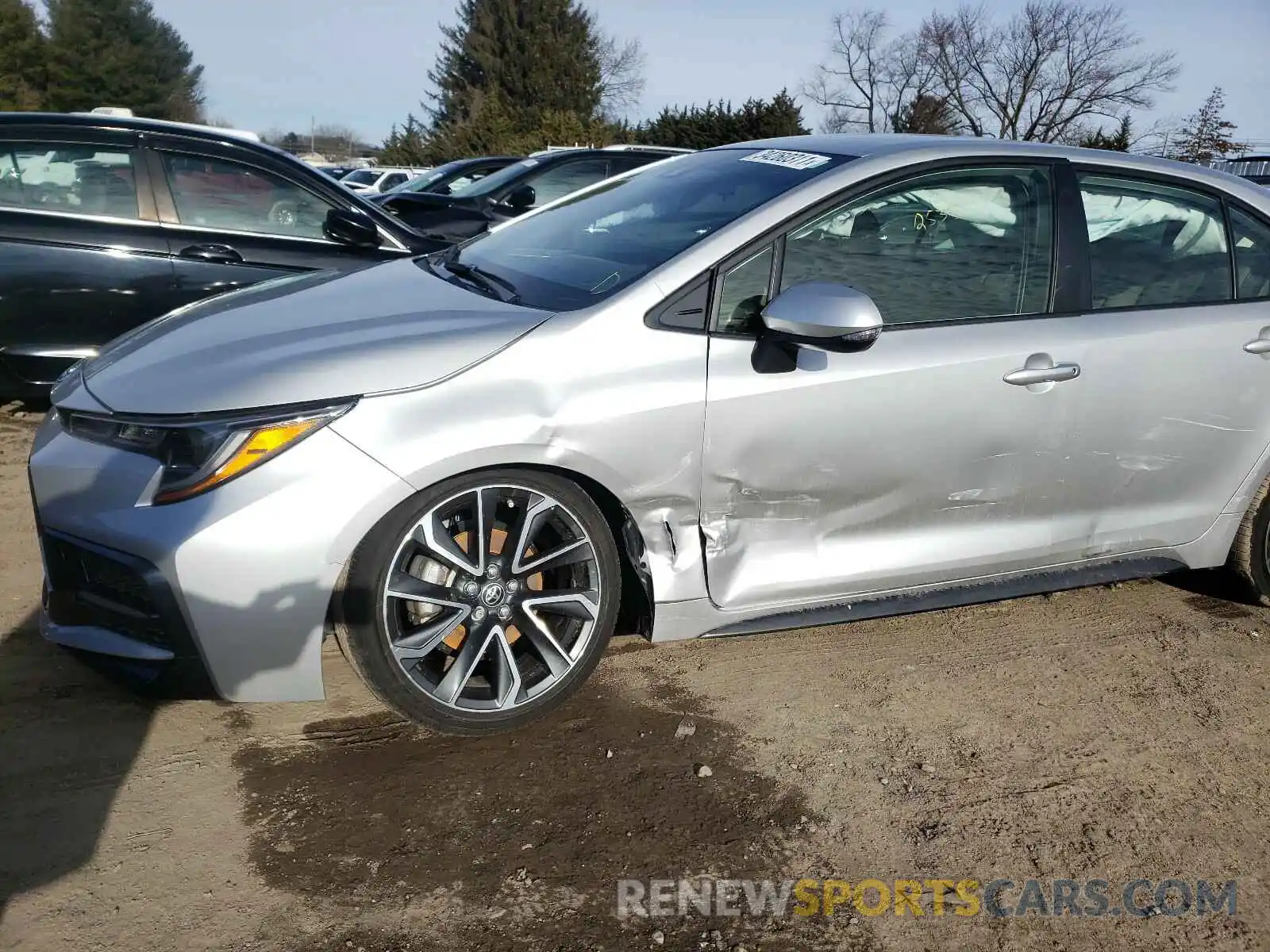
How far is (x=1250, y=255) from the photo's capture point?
371 centimetres

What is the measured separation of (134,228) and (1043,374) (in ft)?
14.1

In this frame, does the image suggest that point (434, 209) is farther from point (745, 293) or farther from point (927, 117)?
point (927, 117)

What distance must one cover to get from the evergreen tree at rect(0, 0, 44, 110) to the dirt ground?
2109 inches

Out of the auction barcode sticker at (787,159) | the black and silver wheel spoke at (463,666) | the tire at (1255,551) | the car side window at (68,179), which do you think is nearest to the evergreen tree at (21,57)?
the car side window at (68,179)

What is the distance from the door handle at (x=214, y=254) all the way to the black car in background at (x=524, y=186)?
2.55 metres

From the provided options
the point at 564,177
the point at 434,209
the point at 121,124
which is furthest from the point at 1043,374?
the point at 564,177

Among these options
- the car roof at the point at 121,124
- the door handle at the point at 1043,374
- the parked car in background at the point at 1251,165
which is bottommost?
the door handle at the point at 1043,374

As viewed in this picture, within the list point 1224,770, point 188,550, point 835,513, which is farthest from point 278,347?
point 1224,770

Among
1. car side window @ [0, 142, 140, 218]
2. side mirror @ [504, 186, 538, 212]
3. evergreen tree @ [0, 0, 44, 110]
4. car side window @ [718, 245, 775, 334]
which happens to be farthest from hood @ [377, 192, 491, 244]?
evergreen tree @ [0, 0, 44, 110]

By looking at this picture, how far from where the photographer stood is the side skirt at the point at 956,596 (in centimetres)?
309

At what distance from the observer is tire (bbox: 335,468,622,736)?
2.65 m

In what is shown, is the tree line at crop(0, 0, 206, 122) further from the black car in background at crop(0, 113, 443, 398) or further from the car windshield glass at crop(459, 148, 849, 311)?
the car windshield glass at crop(459, 148, 849, 311)

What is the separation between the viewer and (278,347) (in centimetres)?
277

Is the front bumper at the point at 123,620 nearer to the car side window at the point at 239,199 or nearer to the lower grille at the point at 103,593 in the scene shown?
the lower grille at the point at 103,593
